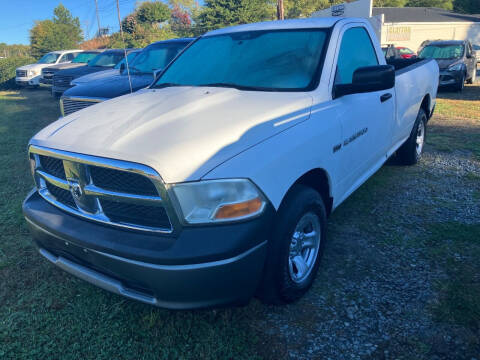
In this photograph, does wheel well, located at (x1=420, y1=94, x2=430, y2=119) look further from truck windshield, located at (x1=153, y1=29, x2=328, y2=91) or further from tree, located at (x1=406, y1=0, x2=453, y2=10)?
tree, located at (x1=406, y1=0, x2=453, y2=10)

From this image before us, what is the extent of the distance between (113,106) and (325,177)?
1.69 m

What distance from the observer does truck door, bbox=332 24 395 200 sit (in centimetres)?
297

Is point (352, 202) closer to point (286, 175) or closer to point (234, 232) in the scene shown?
point (286, 175)

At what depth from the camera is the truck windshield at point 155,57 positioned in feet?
23.4

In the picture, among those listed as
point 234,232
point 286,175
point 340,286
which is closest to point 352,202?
point 340,286

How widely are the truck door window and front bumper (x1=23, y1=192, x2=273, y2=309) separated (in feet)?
5.69

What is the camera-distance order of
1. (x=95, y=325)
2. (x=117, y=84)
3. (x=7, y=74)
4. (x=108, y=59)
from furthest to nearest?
1. (x=7, y=74)
2. (x=108, y=59)
3. (x=117, y=84)
4. (x=95, y=325)

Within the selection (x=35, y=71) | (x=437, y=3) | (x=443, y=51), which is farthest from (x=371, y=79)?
(x=437, y=3)

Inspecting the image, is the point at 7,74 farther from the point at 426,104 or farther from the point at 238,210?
the point at 238,210

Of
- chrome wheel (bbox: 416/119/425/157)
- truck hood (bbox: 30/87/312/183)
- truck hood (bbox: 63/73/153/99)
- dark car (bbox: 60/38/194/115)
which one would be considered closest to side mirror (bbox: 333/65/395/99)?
truck hood (bbox: 30/87/312/183)

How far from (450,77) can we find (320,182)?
11851 millimetres

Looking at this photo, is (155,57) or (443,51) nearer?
(155,57)

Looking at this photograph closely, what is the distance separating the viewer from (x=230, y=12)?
1538 inches

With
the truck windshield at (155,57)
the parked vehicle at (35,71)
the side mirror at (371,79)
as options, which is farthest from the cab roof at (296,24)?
the parked vehicle at (35,71)
